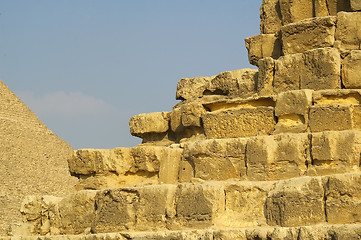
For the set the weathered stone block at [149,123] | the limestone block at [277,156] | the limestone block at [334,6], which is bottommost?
the limestone block at [277,156]

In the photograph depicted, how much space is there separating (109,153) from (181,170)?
118 cm

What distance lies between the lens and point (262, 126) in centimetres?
1166

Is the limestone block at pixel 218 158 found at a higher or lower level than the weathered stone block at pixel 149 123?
lower

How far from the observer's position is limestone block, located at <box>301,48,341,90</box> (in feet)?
38.2

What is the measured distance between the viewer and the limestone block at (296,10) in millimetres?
13039

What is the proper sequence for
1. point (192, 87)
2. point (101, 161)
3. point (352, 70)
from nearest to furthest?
1. point (352, 70)
2. point (101, 161)
3. point (192, 87)

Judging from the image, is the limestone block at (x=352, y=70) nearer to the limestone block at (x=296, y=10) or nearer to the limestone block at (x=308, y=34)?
the limestone block at (x=308, y=34)

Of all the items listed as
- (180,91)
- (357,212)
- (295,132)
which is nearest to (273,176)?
(295,132)

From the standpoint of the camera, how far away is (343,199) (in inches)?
397

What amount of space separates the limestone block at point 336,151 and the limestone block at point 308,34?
5.78 ft

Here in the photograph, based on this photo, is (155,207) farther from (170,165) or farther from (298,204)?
(298,204)

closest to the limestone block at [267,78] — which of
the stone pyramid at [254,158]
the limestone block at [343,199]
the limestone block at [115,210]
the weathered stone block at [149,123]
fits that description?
→ the stone pyramid at [254,158]

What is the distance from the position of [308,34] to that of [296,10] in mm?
880

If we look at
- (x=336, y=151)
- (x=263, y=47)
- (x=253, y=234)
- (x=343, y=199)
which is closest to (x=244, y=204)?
(x=253, y=234)
